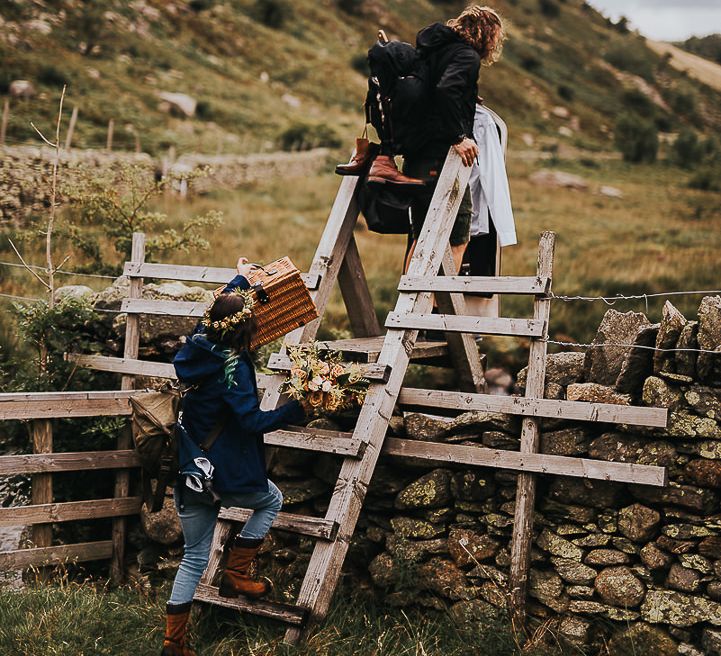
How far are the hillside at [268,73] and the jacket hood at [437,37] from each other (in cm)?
1676

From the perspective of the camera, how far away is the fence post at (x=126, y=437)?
739 cm

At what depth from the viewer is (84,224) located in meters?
14.4

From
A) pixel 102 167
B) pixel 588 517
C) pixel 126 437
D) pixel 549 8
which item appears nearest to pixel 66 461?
pixel 126 437

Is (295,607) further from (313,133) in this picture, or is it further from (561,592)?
(313,133)

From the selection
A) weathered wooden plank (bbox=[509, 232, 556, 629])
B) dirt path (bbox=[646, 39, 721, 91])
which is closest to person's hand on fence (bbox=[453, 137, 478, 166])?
weathered wooden plank (bbox=[509, 232, 556, 629])

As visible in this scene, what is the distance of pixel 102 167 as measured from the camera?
1800 centimetres

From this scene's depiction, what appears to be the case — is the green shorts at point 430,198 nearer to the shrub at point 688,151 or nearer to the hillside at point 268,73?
the hillside at point 268,73

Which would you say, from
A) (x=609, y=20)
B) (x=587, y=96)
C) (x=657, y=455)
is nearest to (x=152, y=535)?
(x=657, y=455)

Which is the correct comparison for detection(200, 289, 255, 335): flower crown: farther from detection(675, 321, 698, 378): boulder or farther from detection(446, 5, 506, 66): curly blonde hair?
detection(446, 5, 506, 66): curly blonde hair

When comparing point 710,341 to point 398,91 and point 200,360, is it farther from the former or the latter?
point 200,360

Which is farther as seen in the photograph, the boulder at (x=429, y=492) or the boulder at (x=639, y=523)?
the boulder at (x=429, y=492)

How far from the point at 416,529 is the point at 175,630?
1.99 m

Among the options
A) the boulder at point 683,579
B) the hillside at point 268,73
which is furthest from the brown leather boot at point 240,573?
the hillside at point 268,73

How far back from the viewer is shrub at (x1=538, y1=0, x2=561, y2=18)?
253 ft
